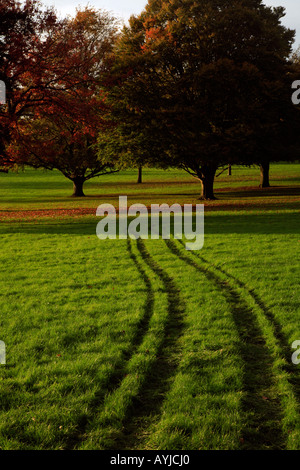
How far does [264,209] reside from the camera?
24250mm

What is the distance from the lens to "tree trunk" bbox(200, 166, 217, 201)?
2997 cm

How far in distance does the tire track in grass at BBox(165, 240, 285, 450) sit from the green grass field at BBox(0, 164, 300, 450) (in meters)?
0.02

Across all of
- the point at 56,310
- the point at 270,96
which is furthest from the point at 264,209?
the point at 56,310

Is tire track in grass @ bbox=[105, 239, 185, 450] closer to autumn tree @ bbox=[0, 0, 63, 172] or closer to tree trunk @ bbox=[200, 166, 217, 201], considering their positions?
autumn tree @ bbox=[0, 0, 63, 172]

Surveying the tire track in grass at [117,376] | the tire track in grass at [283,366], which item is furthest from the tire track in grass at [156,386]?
the tire track in grass at [283,366]

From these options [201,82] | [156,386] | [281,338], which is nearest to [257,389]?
[156,386]

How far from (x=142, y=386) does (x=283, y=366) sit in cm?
210

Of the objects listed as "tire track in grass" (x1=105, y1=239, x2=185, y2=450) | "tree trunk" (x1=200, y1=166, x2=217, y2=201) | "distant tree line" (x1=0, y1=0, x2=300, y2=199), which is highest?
"distant tree line" (x1=0, y1=0, x2=300, y2=199)

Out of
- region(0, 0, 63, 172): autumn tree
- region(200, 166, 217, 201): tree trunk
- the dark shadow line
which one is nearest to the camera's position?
the dark shadow line

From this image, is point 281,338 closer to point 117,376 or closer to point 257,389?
point 257,389

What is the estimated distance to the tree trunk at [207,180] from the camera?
30.0 meters

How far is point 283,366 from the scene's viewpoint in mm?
6008

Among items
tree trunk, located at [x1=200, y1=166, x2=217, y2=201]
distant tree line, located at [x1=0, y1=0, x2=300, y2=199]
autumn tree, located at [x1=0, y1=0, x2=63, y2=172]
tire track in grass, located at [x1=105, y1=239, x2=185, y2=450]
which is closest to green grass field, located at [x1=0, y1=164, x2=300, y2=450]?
tire track in grass, located at [x1=105, y1=239, x2=185, y2=450]

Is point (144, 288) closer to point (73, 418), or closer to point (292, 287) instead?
point (292, 287)
